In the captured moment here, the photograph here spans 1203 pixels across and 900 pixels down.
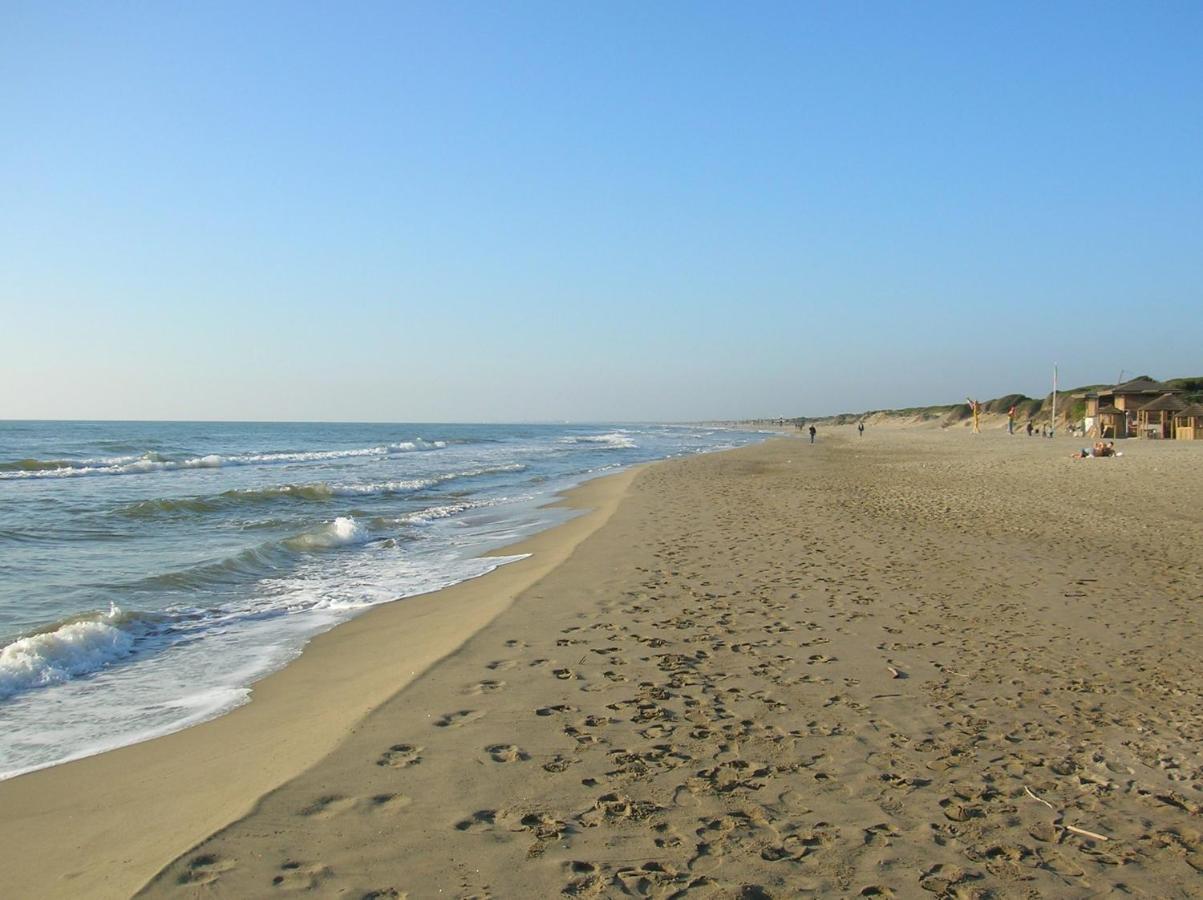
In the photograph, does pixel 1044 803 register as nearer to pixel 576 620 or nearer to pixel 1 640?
pixel 576 620

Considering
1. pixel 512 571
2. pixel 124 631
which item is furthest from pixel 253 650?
pixel 512 571

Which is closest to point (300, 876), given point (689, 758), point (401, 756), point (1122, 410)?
point (401, 756)

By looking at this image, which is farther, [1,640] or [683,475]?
[683,475]

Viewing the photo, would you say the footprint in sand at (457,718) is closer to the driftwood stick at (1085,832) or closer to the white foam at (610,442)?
the driftwood stick at (1085,832)

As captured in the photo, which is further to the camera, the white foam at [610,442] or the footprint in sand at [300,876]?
the white foam at [610,442]

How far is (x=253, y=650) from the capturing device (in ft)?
25.1

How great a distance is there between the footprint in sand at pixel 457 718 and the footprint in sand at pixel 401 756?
37 centimetres

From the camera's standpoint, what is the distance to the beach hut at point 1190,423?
47.5 metres

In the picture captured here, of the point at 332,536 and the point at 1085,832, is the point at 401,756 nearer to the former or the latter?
the point at 1085,832

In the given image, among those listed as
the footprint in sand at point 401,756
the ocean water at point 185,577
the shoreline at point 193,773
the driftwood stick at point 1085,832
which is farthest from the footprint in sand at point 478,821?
the ocean water at point 185,577

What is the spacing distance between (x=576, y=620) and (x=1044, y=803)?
4.56 meters

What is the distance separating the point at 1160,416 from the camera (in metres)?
51.8

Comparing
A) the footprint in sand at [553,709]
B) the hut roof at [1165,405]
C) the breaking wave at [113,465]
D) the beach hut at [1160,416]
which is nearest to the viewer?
the footprint in sand at [553,709]

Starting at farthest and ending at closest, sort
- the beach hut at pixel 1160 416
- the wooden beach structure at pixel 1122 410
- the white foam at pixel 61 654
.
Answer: the wooden beach structure at pixel 1122 410 → the beach hut at pixel 1160 416 → the white foam at pixel 61 654
